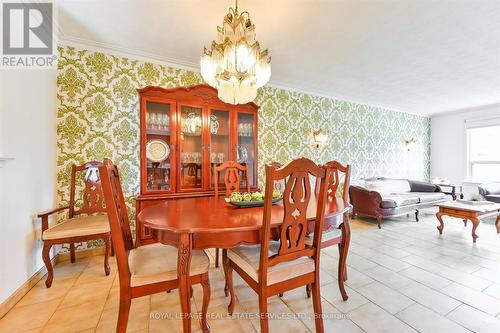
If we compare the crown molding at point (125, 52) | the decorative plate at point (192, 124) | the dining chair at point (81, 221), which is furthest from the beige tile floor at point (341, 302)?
the crown molding at point (125, 52)

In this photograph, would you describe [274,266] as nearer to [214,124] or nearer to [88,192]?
[214,124]

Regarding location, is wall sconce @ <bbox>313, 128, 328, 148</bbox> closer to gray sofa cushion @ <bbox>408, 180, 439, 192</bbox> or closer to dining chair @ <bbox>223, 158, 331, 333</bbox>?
gray sofa cushion @ <bbox>408, 180, 439, 192</bbox>

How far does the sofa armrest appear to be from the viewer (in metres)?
3.74

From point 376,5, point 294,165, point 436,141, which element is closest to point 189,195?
point 294,165

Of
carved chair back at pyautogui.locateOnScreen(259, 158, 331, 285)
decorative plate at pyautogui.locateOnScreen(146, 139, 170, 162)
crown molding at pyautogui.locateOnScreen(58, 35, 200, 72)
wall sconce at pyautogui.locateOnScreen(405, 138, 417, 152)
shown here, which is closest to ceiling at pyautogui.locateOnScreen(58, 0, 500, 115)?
crown molding at pyautogui.locateOnScreen(58, 35, 200, 72)

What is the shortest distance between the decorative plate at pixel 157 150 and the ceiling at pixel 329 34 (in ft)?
3.78

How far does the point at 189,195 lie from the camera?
269cm

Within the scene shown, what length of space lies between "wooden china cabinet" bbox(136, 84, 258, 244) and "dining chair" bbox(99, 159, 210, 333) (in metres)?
1.05

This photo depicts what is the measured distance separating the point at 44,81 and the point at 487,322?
13.8 feet

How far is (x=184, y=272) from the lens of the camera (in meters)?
1.20

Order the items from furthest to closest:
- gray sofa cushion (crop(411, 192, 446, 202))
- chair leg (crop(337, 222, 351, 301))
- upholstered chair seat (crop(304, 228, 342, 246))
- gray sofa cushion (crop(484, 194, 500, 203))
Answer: gray sofa cushion (crop(411, 192, 446, 202)) → gray sofa cushion (crop(484, 194, 500, 203)) → upholstered chair seat (crop(304, 228, 342, 246)) → chair leg (crop(337, 222, 351, 301))

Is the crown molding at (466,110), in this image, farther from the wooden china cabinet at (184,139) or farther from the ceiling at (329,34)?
the wooden china cabinet at (184,139)

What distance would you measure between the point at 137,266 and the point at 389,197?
423cm

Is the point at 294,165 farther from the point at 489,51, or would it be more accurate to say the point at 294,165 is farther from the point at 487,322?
the point at 489,51
